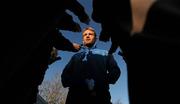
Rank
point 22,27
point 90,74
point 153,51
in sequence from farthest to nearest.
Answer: point 90,74, point 22,27, point 153,51

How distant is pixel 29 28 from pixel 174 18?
3.92 ft

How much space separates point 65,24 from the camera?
11.4 feet

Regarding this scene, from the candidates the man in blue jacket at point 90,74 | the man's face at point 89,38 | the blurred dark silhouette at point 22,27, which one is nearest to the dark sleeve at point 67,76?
the man in blue jacket at point 90,74

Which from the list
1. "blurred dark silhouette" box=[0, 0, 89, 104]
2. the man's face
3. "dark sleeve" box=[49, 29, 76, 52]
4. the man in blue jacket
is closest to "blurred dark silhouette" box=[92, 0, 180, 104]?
"blurred dark silhouette" box=[0, 0, 89, 104]

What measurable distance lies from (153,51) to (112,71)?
106 inches

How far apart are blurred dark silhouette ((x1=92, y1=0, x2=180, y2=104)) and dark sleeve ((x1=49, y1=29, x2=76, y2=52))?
1778 millimetres

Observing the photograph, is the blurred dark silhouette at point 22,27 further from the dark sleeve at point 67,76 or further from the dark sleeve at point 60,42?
the dark sleeve at point 67,76

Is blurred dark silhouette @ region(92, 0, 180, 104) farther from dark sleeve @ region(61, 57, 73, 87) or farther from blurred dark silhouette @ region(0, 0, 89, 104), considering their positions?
dark sleeve @ region(61, 57, 73, 87)

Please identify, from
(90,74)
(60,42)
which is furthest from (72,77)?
(60,42)

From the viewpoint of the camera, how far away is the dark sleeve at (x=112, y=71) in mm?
4109

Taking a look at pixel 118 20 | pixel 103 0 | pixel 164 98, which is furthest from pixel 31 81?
pixel 164 98

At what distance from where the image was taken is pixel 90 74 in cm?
411

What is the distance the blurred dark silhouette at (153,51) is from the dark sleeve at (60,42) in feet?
5.83

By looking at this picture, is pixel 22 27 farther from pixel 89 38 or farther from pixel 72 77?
pixel 89 38
